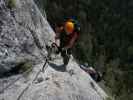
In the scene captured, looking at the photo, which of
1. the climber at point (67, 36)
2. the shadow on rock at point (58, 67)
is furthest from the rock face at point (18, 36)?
the climber at point (67, 36)

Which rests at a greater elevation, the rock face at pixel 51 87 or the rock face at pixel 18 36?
the rock face at pixel 18 36

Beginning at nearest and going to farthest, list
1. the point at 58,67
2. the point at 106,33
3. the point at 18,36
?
1. the point at 18,36
2. the point at 58,67
3. the point at 106,33

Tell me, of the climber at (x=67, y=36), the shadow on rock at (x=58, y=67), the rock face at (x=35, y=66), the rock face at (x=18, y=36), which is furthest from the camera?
the shadow on rock at (x=58, y=67)

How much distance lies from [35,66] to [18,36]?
937mm

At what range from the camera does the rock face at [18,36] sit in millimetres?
9211

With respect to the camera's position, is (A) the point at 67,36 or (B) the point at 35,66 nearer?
(B) the point at 35,66

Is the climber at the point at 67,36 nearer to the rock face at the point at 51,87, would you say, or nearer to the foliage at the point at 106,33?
the rock face at the point at 51,87

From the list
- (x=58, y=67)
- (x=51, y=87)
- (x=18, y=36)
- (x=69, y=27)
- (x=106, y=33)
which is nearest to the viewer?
(x=51, y=87)

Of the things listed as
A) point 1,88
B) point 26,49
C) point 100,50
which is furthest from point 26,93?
point 100,50

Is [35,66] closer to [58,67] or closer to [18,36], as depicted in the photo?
[58,67]

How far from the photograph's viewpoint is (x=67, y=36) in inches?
385

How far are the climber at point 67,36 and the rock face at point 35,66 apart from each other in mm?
367

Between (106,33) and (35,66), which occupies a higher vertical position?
(35,66)

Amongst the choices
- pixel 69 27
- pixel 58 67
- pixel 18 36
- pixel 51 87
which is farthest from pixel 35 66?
pixel 69 27
